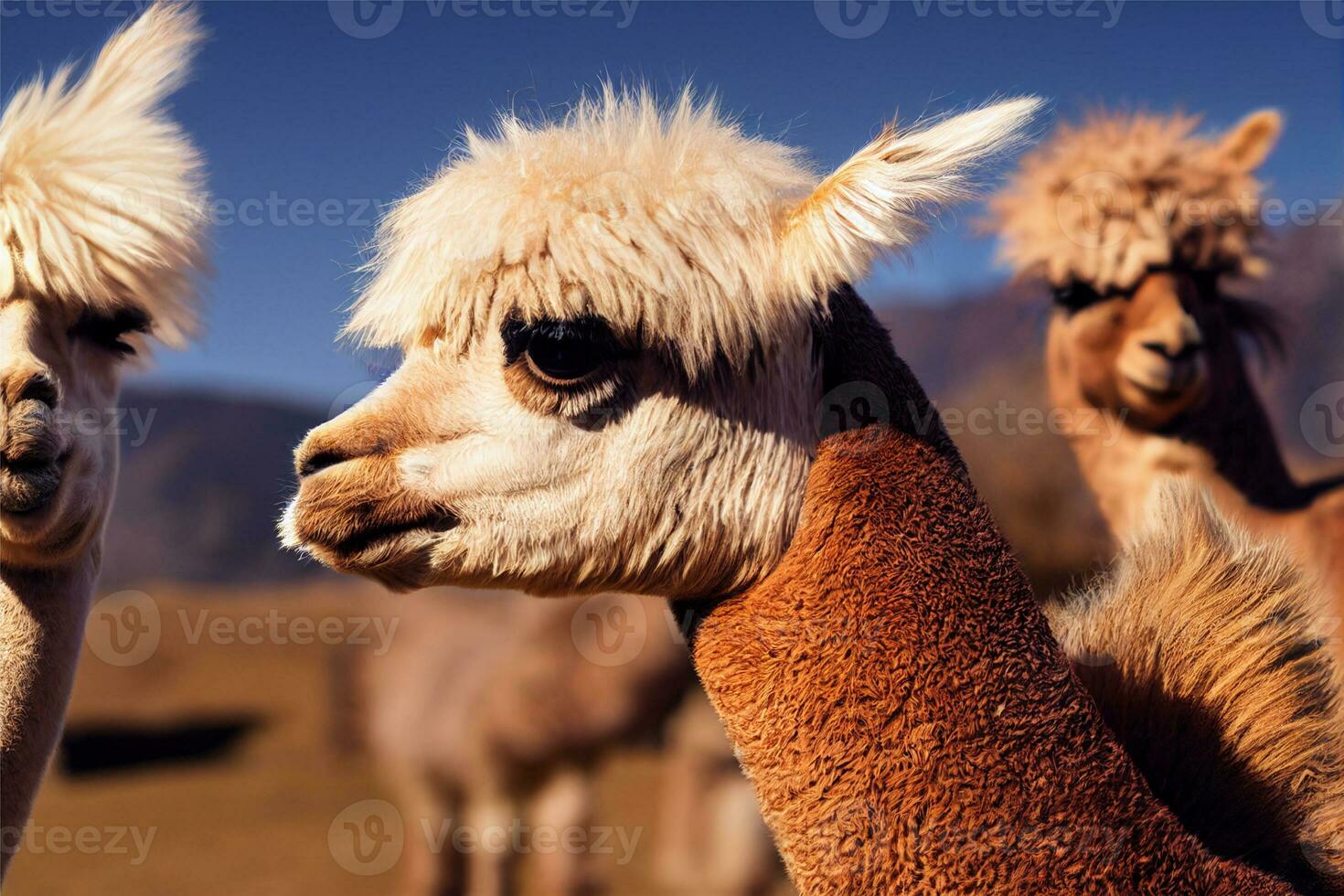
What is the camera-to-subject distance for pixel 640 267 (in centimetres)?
158

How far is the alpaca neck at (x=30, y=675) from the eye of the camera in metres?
2.21

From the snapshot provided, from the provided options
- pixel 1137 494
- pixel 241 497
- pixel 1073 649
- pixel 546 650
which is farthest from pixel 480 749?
pixel 241 497

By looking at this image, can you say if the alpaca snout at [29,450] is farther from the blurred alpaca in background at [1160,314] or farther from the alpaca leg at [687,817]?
the alpaca leg at [687,817]

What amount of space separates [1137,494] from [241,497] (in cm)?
2544

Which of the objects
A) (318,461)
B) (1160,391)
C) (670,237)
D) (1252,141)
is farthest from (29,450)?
(1252,141)

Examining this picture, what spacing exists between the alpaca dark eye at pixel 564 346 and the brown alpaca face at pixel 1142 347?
2.78m

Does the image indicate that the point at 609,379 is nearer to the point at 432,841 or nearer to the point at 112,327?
the point at 112,327

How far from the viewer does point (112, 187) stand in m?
2.41

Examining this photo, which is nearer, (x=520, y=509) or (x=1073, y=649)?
(x=520, y=509)

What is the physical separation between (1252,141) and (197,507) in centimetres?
2502

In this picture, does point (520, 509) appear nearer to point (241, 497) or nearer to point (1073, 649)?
point (1073, 649)

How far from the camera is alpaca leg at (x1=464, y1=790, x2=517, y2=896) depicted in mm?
6809

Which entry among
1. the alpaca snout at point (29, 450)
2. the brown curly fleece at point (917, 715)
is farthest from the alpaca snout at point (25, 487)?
the brown curly fleece at point (917, 715)

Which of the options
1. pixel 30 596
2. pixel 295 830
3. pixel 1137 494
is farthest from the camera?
pixel 295 830
